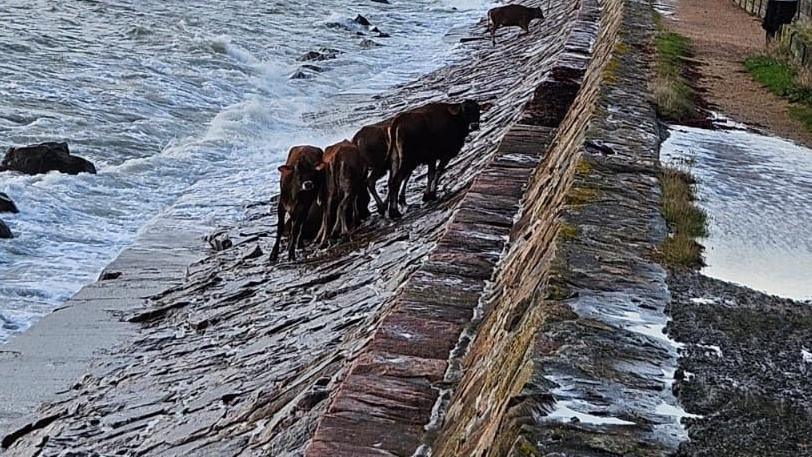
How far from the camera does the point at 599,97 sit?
32.0 ft

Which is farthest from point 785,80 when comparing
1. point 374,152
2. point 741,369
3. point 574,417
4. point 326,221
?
point 574,417

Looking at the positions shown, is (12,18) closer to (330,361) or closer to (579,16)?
(579,16)

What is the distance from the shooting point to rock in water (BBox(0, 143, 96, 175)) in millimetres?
16031

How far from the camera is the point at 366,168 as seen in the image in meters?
11.5

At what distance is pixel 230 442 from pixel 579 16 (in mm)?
17040

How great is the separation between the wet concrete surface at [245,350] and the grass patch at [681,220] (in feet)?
6.02

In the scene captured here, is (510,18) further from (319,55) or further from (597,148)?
(597,148)

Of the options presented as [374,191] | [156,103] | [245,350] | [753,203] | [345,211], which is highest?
[753,203]

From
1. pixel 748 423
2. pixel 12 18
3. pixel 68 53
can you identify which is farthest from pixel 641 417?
pixel 12 18

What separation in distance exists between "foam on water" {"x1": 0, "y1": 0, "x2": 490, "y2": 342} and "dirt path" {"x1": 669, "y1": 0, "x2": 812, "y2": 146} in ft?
18.4

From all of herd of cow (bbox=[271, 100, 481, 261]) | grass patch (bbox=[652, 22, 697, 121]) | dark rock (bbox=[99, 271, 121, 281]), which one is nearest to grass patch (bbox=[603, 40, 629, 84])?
grass patch (bbox=[652, 22, 697, 121])

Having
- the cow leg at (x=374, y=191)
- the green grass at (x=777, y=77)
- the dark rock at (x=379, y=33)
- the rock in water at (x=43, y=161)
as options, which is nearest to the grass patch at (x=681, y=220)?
the cow leg at (x=374, y=191)

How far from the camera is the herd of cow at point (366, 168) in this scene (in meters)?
→ 11.2

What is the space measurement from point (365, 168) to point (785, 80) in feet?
17.2
